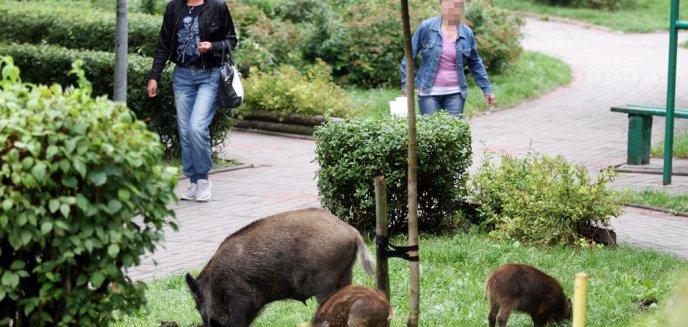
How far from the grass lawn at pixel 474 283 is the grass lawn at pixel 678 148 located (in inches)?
211

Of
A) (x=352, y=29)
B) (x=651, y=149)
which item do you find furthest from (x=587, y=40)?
(x=651, y=149)

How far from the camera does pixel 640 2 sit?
35469 millimetres

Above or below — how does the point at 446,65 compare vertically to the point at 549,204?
above

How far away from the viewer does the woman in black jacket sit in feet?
33.1

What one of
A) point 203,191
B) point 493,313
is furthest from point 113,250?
point 203,191

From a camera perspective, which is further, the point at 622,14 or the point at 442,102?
the point at 622,14

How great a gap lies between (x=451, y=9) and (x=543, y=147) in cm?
420

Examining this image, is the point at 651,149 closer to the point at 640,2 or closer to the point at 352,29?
the point at 352,29

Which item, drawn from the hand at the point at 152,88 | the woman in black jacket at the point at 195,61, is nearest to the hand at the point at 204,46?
the woman in black jacket at the point at 195,61

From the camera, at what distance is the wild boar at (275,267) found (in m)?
5.63

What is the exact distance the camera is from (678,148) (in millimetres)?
A: 13281

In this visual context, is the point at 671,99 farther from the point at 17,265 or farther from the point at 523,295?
the point at 17,265

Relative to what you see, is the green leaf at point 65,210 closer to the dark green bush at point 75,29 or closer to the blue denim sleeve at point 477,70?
the blue denim sleeve at point 477,70

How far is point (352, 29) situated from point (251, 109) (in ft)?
12.9
